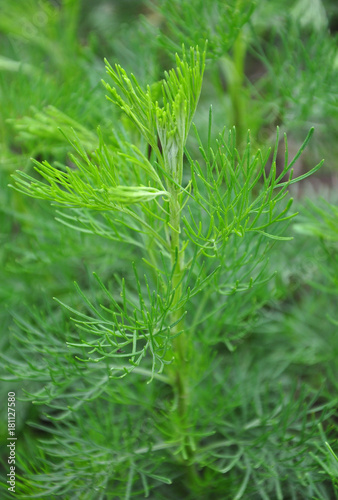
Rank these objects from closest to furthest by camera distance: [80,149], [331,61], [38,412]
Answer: [80,149], [331,61], [38,412]

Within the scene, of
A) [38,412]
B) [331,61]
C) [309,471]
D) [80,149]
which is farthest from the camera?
[38,412]

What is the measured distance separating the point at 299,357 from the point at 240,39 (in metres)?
0.43

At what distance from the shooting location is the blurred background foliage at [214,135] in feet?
1.85

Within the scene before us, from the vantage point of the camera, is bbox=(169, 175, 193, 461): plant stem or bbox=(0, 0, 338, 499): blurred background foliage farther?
bbox=(0, 0, 338, 499): blurred background foliage

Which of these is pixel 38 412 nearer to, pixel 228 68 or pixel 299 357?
pixel 299 357

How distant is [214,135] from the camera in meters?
0.78

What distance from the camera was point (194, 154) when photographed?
80cm

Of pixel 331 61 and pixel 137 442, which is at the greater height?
pixel 331 61

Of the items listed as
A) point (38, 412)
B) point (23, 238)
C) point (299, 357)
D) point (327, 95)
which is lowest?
point (38, 412)

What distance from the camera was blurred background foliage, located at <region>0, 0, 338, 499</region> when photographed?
0.56 meters

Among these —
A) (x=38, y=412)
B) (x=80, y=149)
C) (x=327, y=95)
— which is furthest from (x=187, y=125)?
(x=38, y=412)

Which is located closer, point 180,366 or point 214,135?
point 180,366

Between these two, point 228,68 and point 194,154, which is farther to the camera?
point 194,154

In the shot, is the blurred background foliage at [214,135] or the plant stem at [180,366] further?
the blurred background foliage at [214,135]
